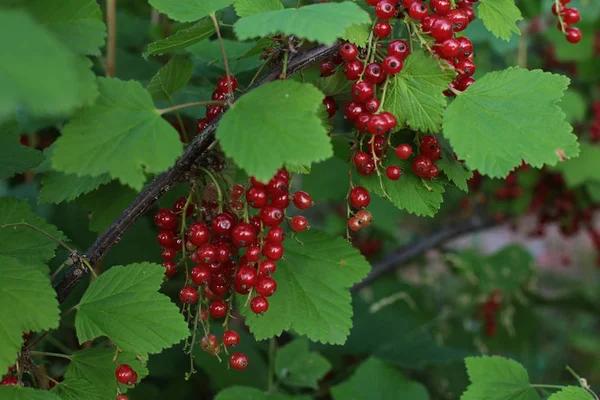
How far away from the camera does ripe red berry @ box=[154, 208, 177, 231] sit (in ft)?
2.89

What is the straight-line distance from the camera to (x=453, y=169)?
2.94 ft

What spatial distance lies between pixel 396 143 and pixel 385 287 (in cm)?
146

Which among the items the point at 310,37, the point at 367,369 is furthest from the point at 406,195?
the point at 367,369

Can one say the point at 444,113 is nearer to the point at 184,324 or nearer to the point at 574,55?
the point at 184,324

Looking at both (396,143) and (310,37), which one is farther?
(396,143)

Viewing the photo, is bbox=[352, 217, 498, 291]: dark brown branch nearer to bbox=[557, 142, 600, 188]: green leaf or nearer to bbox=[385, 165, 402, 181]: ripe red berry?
bbox=[557, 142, 600, 188]: green leaf

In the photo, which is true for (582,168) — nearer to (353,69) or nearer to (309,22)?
(353,69)

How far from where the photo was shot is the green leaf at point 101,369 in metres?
0.86

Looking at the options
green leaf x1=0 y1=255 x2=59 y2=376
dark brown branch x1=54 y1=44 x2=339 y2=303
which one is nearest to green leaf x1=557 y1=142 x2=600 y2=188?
dark brown branch x1=54 y1=44 x2=339 y2=303

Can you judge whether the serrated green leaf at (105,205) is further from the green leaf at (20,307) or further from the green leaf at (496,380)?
the green leaf at (496,380)

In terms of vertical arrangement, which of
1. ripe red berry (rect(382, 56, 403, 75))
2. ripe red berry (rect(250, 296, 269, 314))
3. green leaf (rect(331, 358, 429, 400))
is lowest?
green leaf (rect(331, 358, 429, 400))

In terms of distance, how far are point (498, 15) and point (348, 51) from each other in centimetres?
26

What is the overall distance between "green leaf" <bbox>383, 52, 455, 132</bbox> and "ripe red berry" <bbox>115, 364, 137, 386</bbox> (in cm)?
51

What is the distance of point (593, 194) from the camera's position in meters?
2.20
